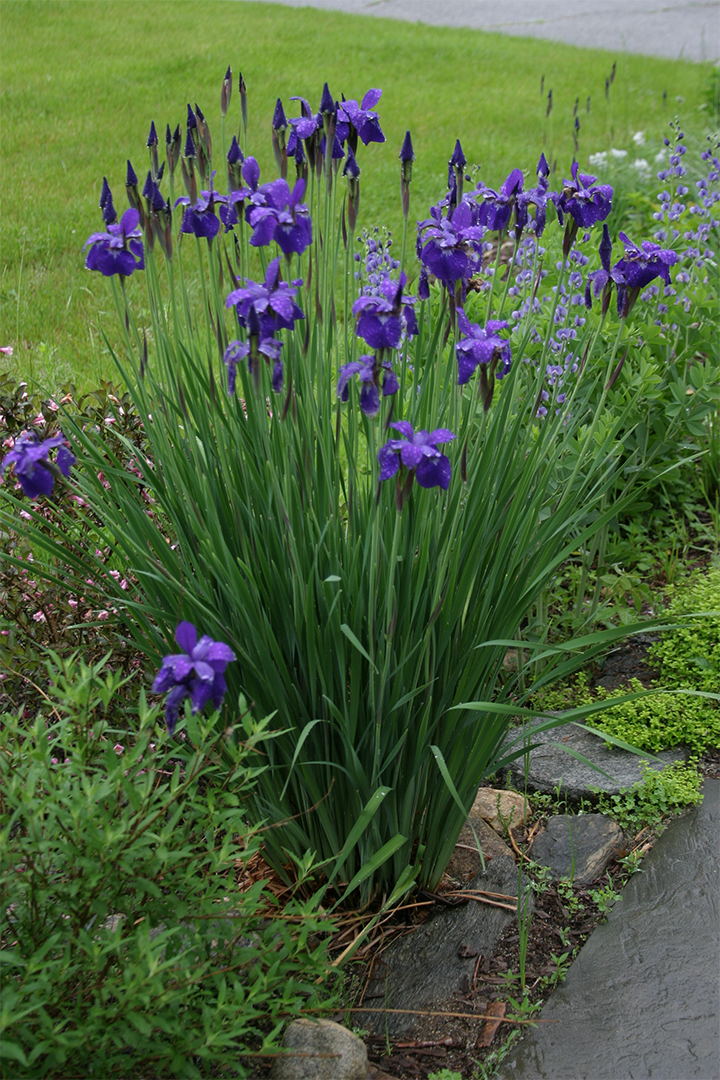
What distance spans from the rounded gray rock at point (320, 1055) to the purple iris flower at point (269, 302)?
3.93 feet

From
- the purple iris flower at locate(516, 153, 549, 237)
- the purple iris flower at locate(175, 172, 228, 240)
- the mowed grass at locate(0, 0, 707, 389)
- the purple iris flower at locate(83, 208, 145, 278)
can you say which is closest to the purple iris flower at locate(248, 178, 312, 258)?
the purple iris flower at locate(175, 172, 228, 240)

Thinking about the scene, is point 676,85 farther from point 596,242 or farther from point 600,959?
point 600,959

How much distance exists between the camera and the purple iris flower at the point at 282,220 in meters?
1.49

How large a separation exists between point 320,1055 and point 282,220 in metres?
1.45

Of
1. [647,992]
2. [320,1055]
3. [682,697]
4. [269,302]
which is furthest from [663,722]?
[269,302]

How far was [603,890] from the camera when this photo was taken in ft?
6.93

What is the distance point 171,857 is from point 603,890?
1203mm

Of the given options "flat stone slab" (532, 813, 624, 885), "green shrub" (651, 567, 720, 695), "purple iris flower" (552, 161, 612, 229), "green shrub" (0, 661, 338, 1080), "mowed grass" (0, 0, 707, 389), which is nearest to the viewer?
"green shrub" (0, 661, 338, 1080)

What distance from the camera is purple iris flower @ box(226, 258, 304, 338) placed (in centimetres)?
142

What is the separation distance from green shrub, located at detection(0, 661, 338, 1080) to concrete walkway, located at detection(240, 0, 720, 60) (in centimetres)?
1249

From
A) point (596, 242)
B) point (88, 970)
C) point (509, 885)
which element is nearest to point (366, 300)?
point (88, 970)

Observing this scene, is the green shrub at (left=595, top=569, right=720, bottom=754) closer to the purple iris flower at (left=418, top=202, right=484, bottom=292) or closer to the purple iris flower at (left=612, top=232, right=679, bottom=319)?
the purple iris flower at (left=612, top=232, right=679, bottom=319)

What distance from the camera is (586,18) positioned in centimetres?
1310

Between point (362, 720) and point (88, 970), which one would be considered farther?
point (362, 720)
